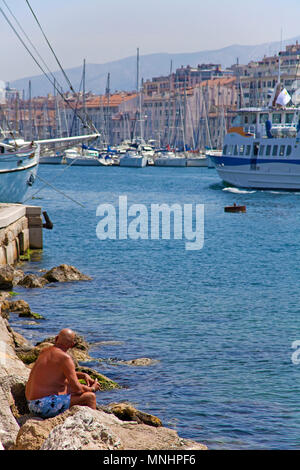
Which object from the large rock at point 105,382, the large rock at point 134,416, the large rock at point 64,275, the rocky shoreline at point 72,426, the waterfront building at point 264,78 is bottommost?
the large rock at point 64,275

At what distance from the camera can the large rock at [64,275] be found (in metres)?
21.5

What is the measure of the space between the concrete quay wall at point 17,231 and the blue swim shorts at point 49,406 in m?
14.4

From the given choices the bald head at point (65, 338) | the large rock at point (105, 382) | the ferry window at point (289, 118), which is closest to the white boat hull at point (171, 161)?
the ferry window at point (289, 118)

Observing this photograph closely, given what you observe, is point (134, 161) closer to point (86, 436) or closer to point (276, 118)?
point (276, 118)

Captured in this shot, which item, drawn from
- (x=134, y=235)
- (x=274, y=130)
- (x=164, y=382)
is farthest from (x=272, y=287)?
(x=274, y=130)

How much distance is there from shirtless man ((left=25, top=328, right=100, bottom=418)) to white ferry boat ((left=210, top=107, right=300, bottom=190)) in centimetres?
4892

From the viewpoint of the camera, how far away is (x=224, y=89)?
6216 inches

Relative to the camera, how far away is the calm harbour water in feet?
35.9

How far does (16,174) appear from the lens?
34.6 meters

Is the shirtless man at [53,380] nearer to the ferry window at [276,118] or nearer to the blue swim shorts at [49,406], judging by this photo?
the blue swim shorts at [49,406]

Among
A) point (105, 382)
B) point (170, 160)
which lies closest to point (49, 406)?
point (105, 382)

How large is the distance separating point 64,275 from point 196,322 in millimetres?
6240

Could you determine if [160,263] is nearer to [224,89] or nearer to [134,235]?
[134,235]

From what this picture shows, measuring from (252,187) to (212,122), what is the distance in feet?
275
